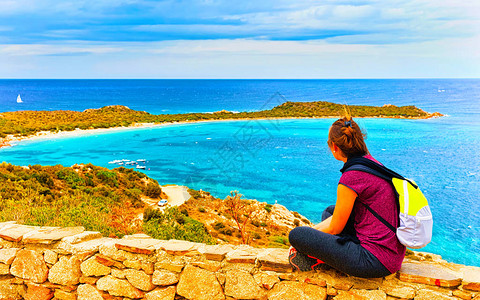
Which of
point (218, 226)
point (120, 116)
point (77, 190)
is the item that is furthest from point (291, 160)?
point (120, 116)

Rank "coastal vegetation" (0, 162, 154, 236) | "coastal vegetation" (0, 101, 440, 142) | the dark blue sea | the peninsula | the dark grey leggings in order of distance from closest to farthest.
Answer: the dark grey leggings
"coastal vegetation" (0, 162, 154, 236)
the dark blue sea
the peninsula
"coastal vegetation" (0, 101, 440, 142)

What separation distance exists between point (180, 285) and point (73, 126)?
4951 cm

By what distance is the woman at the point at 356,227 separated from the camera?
2.26 meters

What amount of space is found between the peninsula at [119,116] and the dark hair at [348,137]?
36383 millimetres

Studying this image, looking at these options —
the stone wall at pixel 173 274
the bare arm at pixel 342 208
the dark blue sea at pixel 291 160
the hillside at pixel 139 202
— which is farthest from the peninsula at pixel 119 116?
the bare arm at pixel 342 208

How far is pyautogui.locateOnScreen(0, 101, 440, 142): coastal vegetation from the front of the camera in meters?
45.1

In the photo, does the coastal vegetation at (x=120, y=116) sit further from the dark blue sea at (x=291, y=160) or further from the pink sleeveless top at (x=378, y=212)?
the pink sleeveless top at (x=378, y=212)

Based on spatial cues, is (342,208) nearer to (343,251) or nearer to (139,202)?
(343,251)

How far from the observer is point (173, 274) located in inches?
121

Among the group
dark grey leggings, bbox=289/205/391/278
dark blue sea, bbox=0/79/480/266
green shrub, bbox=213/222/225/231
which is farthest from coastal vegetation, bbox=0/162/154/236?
dark blue sea, bbox=0/79/480/266

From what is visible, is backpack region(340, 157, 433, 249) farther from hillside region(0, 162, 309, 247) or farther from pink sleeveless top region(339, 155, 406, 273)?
hillside region(0, 162, 309, 247)

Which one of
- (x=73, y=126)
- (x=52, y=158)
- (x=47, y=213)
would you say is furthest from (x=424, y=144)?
(x=73, y=126)

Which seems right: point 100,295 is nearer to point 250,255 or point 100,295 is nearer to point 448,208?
point 250,255

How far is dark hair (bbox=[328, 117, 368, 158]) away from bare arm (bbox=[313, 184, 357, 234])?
0.30 metres
